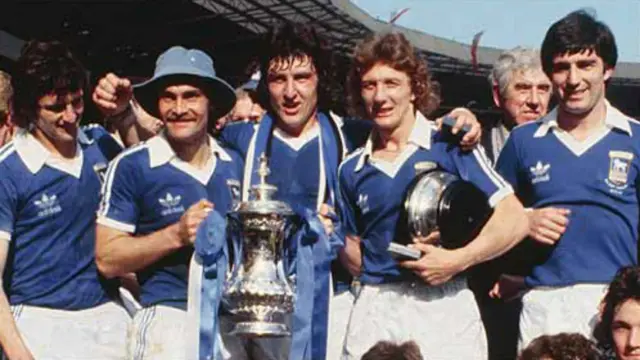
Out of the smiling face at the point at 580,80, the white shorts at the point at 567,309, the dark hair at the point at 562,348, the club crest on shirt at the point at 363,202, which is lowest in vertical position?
the dark hair at the point at 562,348

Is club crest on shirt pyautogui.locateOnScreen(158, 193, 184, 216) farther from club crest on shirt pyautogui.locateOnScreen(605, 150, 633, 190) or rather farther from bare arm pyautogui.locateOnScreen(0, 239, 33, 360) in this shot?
club crest on shirt pyautogui.locateOnScreen(605, 150, 633, 190)

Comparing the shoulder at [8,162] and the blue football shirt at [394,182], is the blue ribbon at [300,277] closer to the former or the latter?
the blue football shirt at [394,182]

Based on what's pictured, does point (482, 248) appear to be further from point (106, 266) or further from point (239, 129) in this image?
point (106, 266)

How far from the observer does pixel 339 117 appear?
210 inches

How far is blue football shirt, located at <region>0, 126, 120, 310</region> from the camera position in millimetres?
4984

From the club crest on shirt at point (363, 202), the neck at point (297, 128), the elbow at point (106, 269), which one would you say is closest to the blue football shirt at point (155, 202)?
the elbow at point (106, 269)

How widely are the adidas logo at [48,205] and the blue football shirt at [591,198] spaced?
1.96 metres

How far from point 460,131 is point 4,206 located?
6.16 feet

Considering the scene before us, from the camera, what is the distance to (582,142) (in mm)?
4855

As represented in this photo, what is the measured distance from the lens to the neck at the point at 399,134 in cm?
488

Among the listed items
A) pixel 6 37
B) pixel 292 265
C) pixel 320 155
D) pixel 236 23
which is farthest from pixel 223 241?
pixel 236 23

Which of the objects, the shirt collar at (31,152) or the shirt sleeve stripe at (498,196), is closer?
the shirt sleeve stripe at (498,196)

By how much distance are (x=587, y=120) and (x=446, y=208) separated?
770 mm

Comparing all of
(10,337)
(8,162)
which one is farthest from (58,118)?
(10,337)
